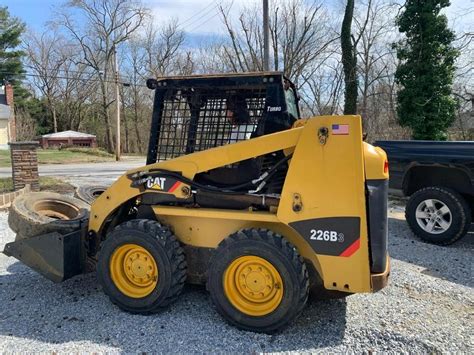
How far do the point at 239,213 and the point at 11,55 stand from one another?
57923 millimetres

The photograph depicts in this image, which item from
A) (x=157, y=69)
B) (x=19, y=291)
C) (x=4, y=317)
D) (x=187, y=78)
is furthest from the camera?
(x=157, y=69)

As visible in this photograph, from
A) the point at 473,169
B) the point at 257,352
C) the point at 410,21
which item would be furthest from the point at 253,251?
the point at 410,21

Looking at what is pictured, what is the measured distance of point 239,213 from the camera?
3672 millimetres

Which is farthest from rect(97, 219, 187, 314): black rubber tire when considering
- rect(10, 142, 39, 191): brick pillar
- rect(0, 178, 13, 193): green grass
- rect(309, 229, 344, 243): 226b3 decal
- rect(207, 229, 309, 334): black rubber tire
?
rect(0, 178, 13, 193): green grass

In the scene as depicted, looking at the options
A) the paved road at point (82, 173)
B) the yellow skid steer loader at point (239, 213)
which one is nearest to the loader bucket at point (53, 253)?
the yellow skid steer loader at point (239, 213)

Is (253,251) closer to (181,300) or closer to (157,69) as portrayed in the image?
(181,300)

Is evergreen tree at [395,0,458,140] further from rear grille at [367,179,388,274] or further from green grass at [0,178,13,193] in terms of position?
rear grille at [367,179,388,274]

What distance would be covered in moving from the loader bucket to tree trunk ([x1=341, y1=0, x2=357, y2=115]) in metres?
19.0

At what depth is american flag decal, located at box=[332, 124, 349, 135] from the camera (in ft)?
10.9

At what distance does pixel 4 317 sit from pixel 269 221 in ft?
8.46

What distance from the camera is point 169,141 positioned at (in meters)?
4.27

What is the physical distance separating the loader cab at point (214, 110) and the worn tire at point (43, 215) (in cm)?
117

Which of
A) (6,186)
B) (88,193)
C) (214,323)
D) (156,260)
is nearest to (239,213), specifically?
(156,260)

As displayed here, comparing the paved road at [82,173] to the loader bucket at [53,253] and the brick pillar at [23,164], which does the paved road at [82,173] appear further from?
the loader bucket at [53,253]
